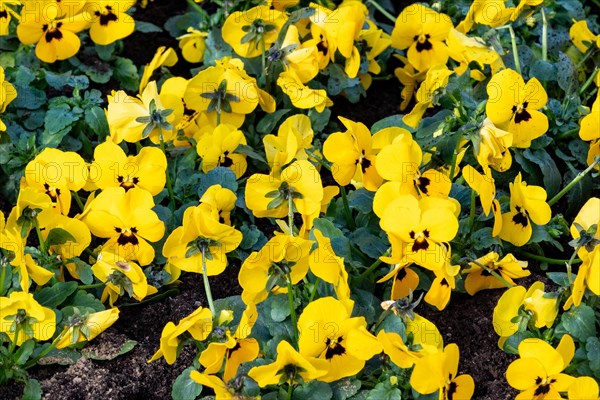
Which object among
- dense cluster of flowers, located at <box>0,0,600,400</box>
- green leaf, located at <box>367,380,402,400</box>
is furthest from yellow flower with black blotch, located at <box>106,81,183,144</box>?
green leaf, located at <box>367,380,402,400</box>

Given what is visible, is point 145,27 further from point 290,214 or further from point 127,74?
point 290,214

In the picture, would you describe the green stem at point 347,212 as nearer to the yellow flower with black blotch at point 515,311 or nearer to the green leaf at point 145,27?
the yellow flower with black blotch at point 515,311

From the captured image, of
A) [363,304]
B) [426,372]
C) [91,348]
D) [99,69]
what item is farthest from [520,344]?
[99,69]

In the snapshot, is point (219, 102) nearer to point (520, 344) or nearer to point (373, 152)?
point (373, 152)

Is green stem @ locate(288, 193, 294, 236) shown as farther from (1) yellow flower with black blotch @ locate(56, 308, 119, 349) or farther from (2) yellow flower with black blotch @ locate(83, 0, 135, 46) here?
(2) yellow flower with black blotch @ locate(83, 0, 135, 46)

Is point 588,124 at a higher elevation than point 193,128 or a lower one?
higher
